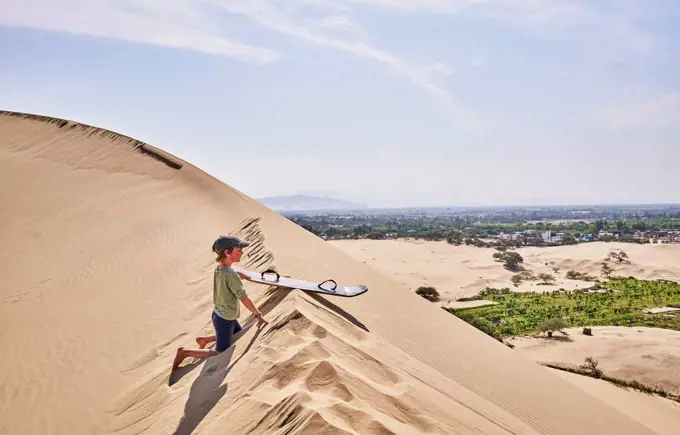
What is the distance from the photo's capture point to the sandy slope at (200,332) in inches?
153

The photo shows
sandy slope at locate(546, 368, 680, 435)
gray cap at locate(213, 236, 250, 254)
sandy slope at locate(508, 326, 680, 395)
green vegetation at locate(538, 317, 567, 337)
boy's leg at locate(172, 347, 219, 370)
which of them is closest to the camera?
gray cap at locate(213, 236, 250, 254)

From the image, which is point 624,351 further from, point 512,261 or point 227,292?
point 512,261

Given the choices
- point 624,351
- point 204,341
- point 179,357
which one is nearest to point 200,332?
point 204,341

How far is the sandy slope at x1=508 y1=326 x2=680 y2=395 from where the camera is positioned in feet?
50.4

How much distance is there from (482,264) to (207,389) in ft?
159

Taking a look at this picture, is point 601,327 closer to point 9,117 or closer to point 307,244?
point 307,244

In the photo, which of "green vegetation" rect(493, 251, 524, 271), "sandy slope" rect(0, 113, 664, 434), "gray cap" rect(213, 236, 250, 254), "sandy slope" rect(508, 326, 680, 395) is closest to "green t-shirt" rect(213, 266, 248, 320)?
"gray cap" rect(213, 236, 250, 254)

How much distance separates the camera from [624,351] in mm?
17938

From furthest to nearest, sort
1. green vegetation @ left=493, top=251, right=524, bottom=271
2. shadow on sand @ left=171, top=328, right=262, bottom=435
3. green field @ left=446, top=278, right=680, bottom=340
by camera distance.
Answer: green vegetation @ left=493, top=251, right=524, bottom=271, green field @ left=446, top=278, right=680, bottom=340, shadow on sand @ left=171, top=328, right=262, bottom=435

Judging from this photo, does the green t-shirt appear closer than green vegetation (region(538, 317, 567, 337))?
Yes

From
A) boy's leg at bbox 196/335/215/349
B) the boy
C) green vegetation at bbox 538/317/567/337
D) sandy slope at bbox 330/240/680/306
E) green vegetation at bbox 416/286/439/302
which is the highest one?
the boy

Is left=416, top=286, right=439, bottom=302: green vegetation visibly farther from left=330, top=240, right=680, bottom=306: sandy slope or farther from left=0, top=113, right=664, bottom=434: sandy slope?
left=0, top=113, right=664, bottom=434: sandy slope

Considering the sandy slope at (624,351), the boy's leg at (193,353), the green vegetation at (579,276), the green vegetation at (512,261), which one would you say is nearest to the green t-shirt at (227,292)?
the boy's leg at (193,353)

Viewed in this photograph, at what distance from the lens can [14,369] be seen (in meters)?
6.61
